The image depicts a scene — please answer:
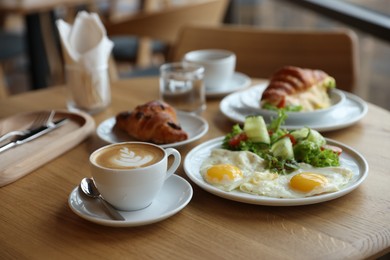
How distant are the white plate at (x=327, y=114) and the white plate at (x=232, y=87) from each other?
0.05 meters

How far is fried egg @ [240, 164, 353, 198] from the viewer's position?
0.96 metres

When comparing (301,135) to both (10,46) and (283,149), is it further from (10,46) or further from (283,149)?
(10,46)

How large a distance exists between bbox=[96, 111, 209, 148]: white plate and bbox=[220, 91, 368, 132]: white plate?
3.6 inches

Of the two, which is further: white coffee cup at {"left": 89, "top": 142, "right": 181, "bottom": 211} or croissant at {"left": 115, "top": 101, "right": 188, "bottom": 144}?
croissant at {"left": 115, "top": 101, "right": 188, "bottom": 144}

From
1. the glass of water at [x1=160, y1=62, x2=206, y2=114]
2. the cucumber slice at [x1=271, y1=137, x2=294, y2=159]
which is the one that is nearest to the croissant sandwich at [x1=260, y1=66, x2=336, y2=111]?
the glass of water at [x1=160, y1=62, x2=206, y2=114]

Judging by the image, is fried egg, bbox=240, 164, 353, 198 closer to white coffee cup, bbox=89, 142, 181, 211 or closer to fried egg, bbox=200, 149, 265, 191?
fried egg, bbox=200, 149, 265, 191

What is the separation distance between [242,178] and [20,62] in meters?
4.72

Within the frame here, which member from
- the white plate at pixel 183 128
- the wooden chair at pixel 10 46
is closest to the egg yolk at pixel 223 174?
the white plate at pixel 183 128

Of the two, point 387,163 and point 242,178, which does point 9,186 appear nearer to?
point 242,178

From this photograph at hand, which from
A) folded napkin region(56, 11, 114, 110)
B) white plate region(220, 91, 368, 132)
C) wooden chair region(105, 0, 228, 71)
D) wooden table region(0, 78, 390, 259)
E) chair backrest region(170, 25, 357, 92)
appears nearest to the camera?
wooden table region(0, 78, 390, 259)

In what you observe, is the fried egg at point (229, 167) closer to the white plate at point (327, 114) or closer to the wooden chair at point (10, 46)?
the white plate at point (327, 114)

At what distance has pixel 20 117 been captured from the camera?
4.67 ft

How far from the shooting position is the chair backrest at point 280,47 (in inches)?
81.0

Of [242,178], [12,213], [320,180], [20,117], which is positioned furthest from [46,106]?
[320,180]
